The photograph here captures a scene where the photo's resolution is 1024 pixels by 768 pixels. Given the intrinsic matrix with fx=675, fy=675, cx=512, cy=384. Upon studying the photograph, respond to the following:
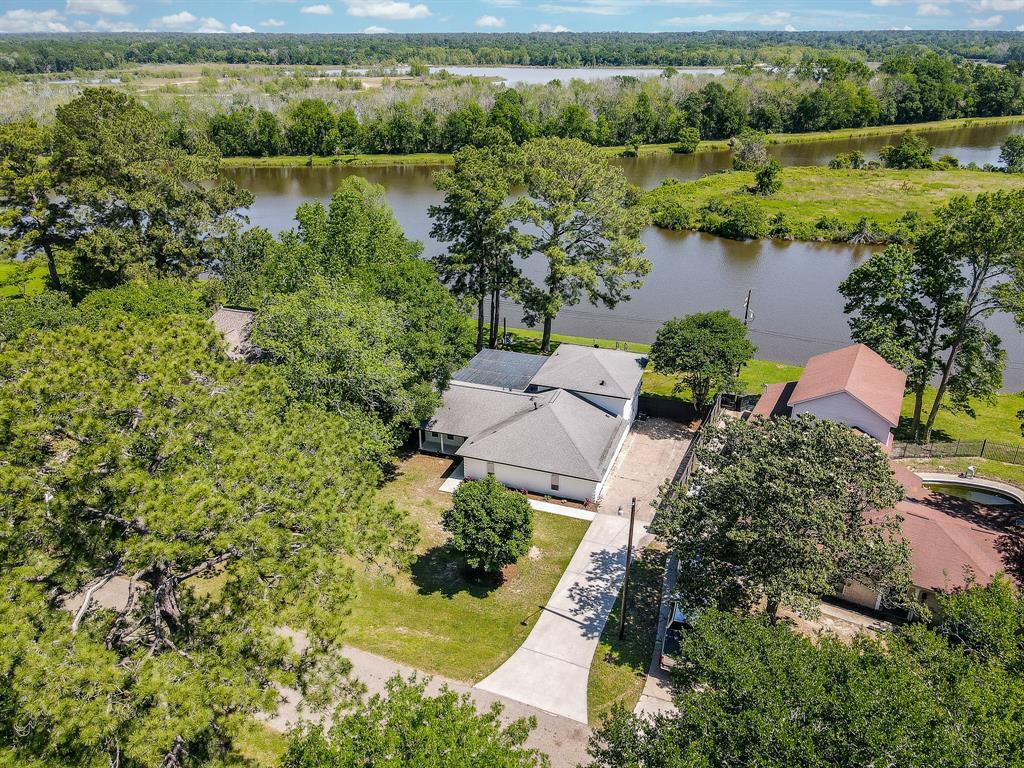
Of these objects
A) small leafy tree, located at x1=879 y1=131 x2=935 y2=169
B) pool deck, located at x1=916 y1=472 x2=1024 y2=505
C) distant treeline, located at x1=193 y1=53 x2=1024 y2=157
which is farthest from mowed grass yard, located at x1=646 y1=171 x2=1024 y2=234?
pool deck, located at x1=916 y1=472 x2=1024 y2=505

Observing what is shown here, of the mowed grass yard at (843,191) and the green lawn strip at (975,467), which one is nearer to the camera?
the green lawn strip at (975,467)

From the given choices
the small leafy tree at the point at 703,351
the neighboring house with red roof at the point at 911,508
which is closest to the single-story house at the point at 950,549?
the neighboring house with red roof at the point at 911,508

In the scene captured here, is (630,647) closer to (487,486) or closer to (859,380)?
(487,486)

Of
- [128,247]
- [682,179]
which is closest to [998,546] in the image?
[128,247]

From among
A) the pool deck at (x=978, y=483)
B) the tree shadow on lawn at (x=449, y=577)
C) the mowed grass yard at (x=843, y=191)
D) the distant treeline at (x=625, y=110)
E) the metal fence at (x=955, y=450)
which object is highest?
the distant treeline at (x=625, y=110)

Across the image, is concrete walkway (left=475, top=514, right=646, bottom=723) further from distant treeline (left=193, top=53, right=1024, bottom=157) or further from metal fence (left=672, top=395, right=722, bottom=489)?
distant treeline (left=193, top=53, right=1024, bottom=157)

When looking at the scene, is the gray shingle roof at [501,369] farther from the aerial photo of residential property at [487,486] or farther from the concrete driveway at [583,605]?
the concrete driveway at [583,605]
